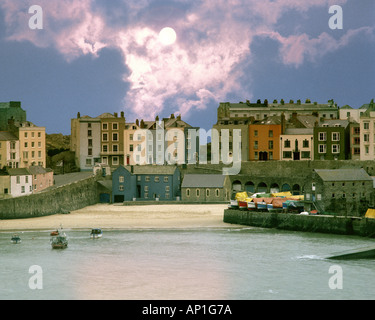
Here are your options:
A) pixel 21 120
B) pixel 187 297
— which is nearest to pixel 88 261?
pixel 187 297

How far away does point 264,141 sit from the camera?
216 ft

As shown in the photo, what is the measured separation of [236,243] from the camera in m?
41.4

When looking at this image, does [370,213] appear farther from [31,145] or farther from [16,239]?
[31,145]

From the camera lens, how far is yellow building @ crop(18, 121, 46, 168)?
62.0m

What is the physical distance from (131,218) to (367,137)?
22.2 m

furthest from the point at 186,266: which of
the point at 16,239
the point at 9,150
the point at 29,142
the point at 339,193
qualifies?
the point at 29,142

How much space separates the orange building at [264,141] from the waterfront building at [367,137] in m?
6.78

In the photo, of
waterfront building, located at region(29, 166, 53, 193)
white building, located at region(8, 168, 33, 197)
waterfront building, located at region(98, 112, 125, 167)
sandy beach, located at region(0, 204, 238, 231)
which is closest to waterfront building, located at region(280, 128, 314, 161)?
sandy beach, located at region(0, 204, 238, 231)

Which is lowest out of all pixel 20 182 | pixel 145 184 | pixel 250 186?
pixel 250 186

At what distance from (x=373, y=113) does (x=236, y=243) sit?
2538cm

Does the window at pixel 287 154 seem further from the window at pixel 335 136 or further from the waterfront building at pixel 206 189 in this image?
the waterfront building at pixel 206 189

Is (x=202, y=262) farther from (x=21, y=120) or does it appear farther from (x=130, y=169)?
(x=21, y=120)

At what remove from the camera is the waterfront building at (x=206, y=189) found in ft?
185

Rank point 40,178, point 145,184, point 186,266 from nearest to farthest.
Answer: point 186,266 → point 40,178 → point 145,184
